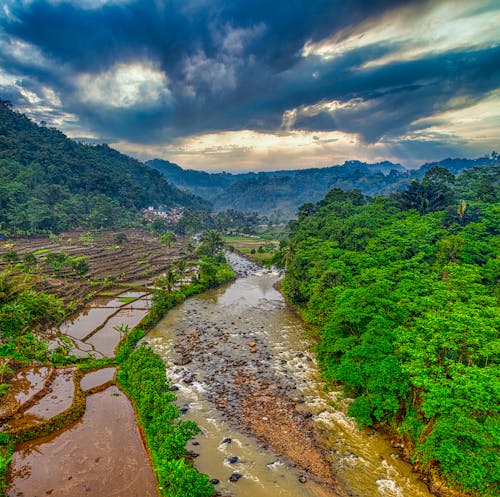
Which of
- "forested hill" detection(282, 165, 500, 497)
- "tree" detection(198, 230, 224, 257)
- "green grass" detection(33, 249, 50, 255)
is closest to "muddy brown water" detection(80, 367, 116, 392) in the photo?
"forested hill" detection(282, 165, 500, 497)

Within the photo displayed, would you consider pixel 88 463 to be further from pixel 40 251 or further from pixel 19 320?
pixel 40 251

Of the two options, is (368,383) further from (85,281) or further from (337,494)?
(85,281)

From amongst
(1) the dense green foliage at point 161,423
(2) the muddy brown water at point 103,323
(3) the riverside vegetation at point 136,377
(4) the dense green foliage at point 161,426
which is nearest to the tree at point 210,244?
(2) the muddy brown water at point 103,323

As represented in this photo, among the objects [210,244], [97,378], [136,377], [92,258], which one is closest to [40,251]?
[92,258]

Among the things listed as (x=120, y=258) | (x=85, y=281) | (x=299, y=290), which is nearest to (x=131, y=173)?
(x=120, y=258)

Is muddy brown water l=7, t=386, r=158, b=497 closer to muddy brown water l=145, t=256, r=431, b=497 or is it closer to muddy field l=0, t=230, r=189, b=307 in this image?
muddy brown water l=145, t=256, r=431, b=497

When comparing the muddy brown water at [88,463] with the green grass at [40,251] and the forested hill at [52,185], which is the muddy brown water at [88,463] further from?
the forested hill at [52,185]

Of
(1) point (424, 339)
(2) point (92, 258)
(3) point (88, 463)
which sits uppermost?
(1) point (424, 339)
